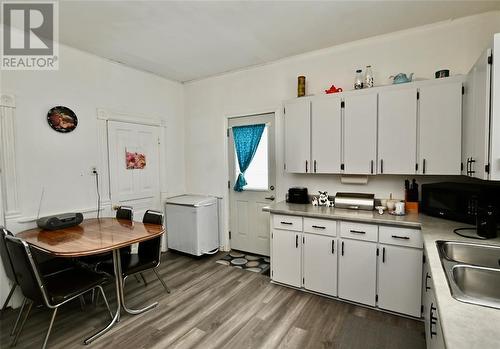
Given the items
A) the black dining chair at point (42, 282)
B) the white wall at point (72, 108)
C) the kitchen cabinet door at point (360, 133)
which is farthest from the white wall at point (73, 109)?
the kitchen cabinet door at point (360, 133)

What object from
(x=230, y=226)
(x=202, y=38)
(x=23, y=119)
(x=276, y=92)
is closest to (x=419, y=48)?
(x=276, y=92)

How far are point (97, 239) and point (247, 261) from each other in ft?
6.80

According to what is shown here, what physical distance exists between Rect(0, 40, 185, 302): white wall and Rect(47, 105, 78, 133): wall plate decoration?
5cm

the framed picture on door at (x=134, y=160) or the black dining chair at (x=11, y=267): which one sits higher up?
the framed picture on door at (x=134, y=160)

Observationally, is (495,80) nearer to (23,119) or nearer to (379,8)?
(379,8)

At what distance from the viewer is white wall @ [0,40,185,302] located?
2674 mm

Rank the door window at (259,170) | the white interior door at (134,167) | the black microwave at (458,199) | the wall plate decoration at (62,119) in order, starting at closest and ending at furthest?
the black microwave at (458,199)
the wall plate decoration at (62,119)
the white interior door at (134,167)
the door window at (259,170)

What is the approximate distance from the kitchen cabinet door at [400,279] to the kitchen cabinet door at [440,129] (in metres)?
0.81

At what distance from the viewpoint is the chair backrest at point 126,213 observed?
310 cm

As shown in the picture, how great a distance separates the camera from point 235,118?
4.00 metres

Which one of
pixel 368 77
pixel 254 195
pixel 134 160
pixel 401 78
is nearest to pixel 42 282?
pixel 134 160

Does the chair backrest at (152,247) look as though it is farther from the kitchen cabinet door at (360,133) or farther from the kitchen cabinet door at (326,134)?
the kitchen cabinet door at (360,133)

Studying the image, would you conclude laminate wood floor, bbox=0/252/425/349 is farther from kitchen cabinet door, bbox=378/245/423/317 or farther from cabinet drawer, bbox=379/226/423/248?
cabinet drawer, bbox=379/226/423/248

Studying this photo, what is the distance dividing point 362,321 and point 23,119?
3.88 metres
